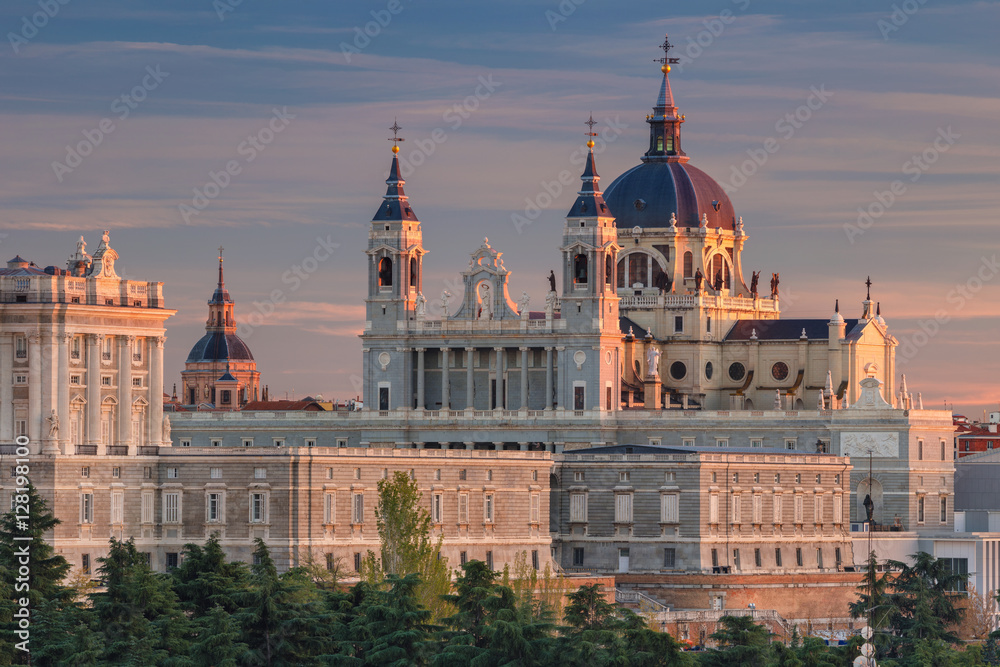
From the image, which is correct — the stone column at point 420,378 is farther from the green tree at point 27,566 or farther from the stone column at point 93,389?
the green tree at point 27,566

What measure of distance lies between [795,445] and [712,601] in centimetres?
2715

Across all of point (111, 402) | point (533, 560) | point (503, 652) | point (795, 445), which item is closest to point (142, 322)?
point (111, 402)

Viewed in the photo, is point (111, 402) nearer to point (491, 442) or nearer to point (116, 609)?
point (116, 609)

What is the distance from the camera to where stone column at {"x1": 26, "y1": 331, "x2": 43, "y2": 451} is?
14712 cm

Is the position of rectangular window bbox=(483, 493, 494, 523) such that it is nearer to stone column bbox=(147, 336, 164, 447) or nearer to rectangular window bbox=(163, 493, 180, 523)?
stone column bbox=(147, 336, 164, 447)

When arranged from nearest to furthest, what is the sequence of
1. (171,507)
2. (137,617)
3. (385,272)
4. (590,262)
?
(137,617), (171,507), (590,262), (385,272)

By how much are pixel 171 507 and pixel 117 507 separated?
310 cm

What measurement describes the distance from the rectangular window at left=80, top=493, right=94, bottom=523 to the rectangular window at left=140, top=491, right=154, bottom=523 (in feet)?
10.7

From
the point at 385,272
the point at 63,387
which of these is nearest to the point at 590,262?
the point at 385,272

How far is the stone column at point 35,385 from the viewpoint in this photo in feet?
483

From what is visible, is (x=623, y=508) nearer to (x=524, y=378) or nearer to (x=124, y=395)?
(x=524, y=378)

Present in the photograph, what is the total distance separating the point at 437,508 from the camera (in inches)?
6171

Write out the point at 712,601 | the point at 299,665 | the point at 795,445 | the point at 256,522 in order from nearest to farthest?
the point at 299,665 < the point at 256,522 < the point at 712,601 < the point at 795,445

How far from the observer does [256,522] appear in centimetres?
14812
